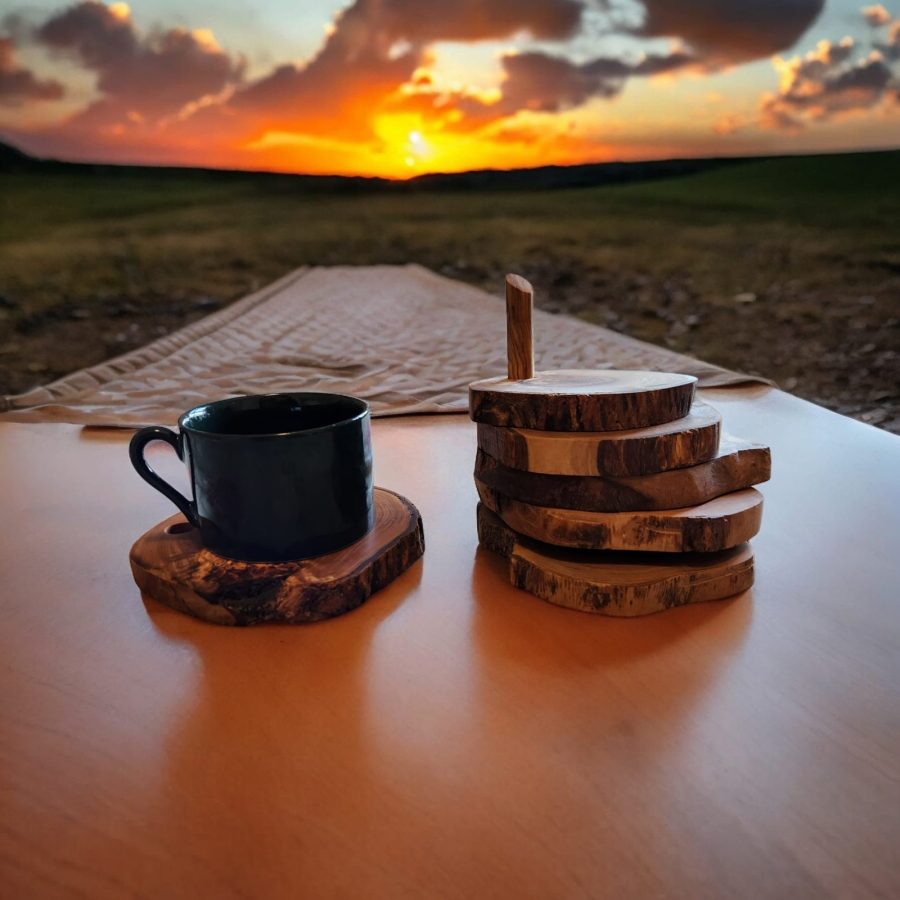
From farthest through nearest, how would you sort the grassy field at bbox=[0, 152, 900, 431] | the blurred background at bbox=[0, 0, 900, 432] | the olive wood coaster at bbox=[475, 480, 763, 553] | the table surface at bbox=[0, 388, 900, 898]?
the blurred background at bbox=[0, 0, 900, 432]
the grassy field at bbox=[0, 152, 900, 431]
the olive wood coaster at bbox=[475, 480, 763, 553]
the table surface at bbox=[0, 388, 900, 898]

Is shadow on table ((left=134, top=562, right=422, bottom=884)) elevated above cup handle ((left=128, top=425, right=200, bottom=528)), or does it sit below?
below

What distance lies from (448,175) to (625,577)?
2.46m

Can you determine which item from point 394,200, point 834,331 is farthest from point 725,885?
point 394,200

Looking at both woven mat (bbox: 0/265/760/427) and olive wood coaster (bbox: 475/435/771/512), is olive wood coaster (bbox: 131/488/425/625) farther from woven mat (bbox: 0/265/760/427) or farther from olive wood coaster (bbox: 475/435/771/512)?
woven mat (bbox: 0/265/760/427)

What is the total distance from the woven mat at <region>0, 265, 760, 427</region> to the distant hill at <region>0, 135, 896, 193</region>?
1.17 m

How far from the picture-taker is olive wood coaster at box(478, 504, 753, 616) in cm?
32

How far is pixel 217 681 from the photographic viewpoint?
11.2 inches

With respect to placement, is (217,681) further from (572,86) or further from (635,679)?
(572,86)

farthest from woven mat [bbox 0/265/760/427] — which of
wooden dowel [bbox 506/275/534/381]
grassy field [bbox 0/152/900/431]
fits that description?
grassy field [bbox 0/152/900/431]

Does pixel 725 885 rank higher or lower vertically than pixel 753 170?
lower

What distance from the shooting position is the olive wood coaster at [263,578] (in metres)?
0.32

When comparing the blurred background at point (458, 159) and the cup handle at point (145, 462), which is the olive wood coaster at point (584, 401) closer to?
the cup handle at point (145, 462)

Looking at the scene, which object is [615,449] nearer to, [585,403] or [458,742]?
[585,403]

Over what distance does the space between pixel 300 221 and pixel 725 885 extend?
8.84 ft
